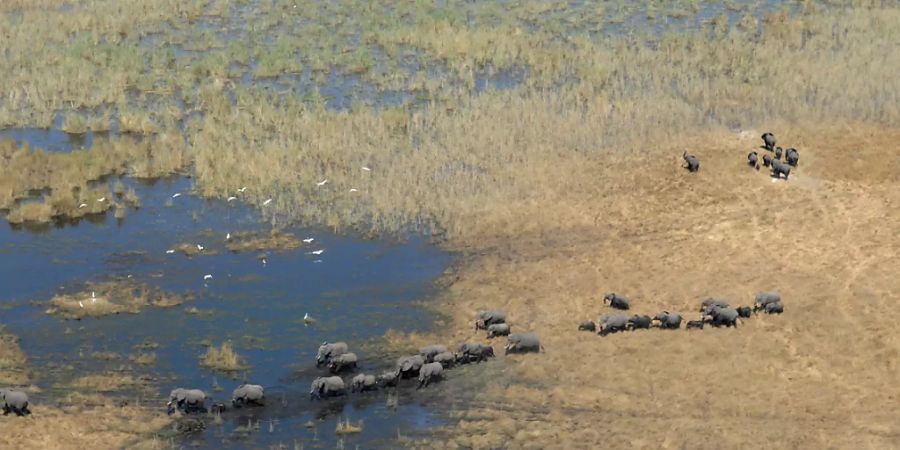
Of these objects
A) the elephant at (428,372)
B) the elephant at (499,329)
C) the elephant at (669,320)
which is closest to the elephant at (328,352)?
the elephant at (428,372)

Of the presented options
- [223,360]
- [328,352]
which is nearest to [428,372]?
[328,352]

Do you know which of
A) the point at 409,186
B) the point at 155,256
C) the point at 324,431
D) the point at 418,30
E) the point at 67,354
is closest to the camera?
the point at 324,431

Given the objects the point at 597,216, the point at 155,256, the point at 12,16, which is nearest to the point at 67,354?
the point at 155,256

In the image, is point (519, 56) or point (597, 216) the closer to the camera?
point (597, 216)

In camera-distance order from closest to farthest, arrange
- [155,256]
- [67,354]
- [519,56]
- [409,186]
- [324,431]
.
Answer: [324,431], [67,354], [155,256], [409,186], [519,56]

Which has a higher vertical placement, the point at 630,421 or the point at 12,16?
the point at 12,16

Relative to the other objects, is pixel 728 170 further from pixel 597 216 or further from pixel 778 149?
pixel 597 216
